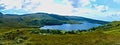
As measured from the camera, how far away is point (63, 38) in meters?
176

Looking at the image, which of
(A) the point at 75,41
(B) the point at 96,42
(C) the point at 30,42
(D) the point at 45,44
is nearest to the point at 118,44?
(B) the point at 96,42

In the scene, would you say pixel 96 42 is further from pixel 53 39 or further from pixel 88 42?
pixel 53 39

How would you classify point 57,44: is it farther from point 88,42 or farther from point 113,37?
point 113,37

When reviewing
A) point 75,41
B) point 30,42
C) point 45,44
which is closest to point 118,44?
point 75,41

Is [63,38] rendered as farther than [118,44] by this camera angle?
Yes

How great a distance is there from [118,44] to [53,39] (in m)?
43.8

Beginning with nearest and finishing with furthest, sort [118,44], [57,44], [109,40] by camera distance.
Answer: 1. [118,44]
2. [57,44]
3. [109,40]

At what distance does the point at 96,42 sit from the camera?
15925cm

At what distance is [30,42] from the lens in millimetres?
161125

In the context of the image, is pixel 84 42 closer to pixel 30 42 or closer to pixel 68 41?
pixel 68 41

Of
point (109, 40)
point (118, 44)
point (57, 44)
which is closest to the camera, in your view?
point (118, 44)

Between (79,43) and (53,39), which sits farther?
(53,39)

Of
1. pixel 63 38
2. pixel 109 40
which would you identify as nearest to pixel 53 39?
pixel 63 38

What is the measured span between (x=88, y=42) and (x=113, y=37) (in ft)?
70.5
